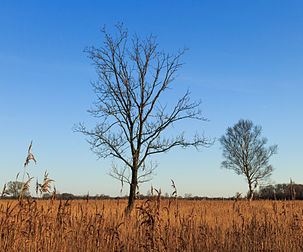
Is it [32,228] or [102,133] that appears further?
[102,133]

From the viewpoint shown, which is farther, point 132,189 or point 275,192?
point 132,189

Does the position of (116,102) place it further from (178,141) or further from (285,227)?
(285,227)

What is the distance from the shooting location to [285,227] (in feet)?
20.2

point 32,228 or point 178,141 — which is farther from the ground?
point 178,141

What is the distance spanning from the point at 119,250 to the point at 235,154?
2947 centimetres

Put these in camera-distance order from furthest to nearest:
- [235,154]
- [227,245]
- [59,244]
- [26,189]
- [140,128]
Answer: [235,154] → [140,128] → [227,245] → [59,244] → [26,189]

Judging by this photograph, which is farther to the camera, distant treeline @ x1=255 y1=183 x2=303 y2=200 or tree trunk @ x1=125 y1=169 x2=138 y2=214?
tree trunk @ x1=125 y1=169 x2=138 y2=214

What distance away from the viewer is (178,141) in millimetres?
12742

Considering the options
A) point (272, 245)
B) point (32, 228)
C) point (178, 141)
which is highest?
point (178, 141)

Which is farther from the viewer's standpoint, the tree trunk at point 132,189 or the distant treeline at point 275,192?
the tree trunk at point 132,189

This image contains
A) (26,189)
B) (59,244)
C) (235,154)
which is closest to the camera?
(26,189)

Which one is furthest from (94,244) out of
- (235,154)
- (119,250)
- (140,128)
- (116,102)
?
(235,154)

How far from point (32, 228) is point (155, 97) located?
8.79 metres

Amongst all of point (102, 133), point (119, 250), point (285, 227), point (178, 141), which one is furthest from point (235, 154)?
point (119, 250)
